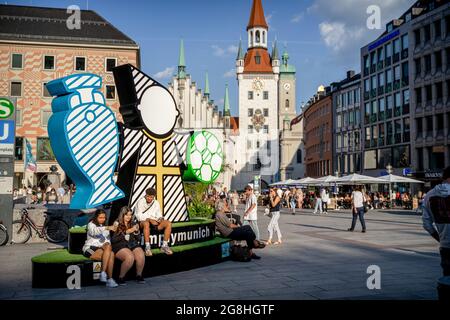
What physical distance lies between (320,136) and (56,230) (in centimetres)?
6168

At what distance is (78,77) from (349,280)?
598 centimetres

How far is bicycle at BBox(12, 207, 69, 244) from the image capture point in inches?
554

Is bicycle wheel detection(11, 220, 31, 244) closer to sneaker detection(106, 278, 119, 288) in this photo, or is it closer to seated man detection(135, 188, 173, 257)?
seated man detection(135, 188, 173, 257)

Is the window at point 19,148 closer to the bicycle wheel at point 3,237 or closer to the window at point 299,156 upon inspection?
the bicycle wheel at point 3,237

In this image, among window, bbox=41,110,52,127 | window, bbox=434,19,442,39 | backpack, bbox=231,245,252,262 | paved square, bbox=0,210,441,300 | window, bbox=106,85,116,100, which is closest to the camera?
paved square, bbox=0,210,441,300

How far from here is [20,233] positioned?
14.1 metres

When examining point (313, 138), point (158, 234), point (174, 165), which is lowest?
point (158, 234)

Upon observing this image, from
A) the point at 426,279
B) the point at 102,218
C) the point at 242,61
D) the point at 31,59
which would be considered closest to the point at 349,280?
the point at 426,279

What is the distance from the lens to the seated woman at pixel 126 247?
26.2 feet

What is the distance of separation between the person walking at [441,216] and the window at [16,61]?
146 feet

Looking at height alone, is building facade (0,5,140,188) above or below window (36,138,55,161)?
above

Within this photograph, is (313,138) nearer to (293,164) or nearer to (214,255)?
(293,164)

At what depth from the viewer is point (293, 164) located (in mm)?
98938

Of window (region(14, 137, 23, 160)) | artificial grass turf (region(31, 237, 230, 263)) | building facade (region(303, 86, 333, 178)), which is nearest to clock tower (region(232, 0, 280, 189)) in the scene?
building facade (region(303, 86, 333, 178))
